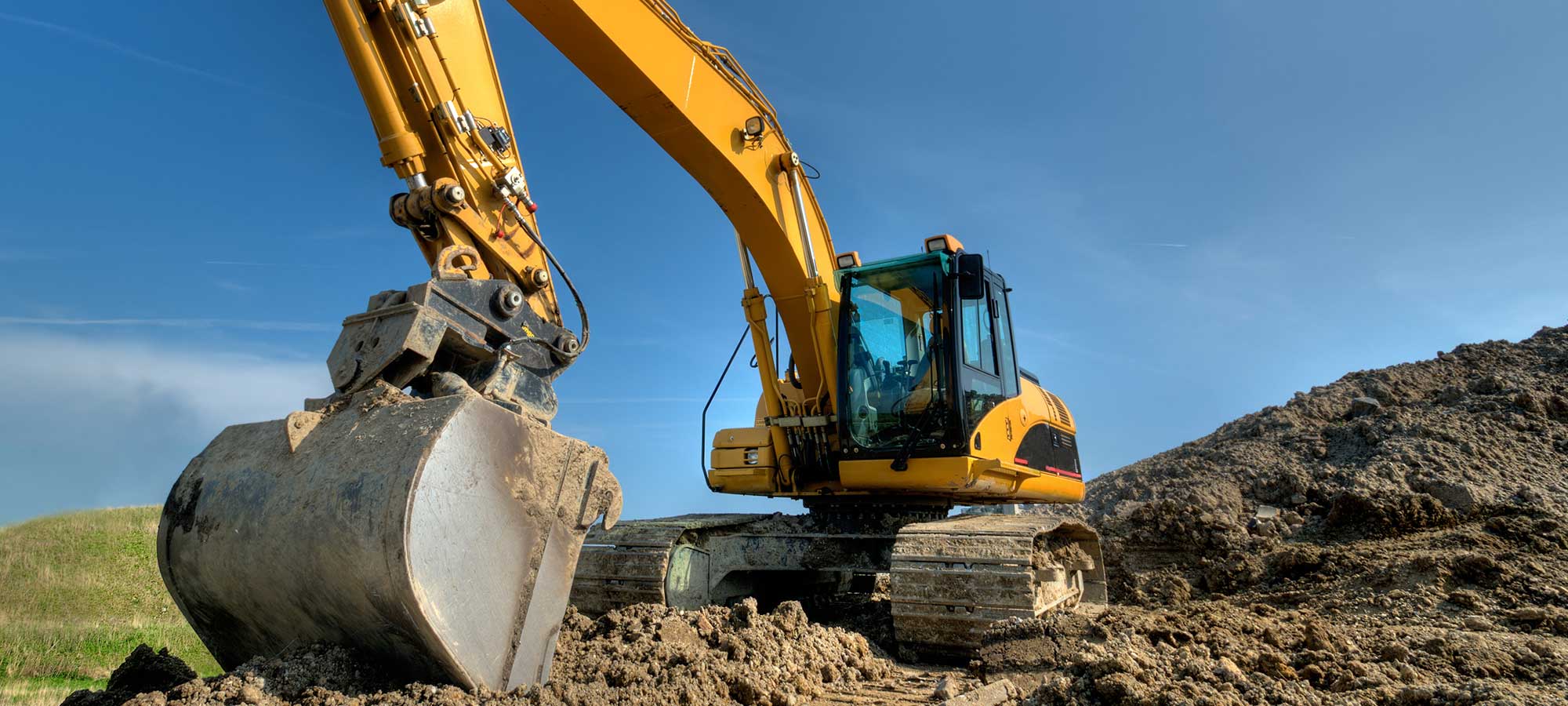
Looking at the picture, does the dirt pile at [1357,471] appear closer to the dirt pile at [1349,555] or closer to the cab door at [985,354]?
the dirt pile at [1349,555]

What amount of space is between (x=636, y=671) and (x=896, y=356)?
3.24 metres

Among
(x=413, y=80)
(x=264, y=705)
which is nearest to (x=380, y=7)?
(x=413, y=80)

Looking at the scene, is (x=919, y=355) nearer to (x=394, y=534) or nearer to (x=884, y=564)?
(x=884, y=564)

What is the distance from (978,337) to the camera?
608 cm

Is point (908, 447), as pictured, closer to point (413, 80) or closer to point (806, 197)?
point (806, 197)

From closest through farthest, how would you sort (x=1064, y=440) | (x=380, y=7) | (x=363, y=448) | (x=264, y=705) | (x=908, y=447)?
(x=264, y=705)
(x=363, y=448)
(x=380, y=7)
(x=908, y=447)
(x=1064, y=440)

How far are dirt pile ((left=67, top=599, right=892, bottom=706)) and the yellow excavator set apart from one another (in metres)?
0.14

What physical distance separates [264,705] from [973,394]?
425 centimetres

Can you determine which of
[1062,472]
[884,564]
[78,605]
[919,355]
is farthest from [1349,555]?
[78,605]

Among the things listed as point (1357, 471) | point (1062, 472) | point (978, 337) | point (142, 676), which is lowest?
point (142, 676)

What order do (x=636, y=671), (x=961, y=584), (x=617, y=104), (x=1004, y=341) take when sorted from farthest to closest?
(x=1004, y=341) → (x=617, y=104) → (x=961, y=584) → (x=636, y=671)

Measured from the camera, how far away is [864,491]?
6125mm

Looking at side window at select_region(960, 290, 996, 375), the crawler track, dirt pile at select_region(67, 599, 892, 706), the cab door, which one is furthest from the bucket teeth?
the crawler track

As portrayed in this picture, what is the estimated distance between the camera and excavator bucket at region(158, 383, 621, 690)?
2.81 m
